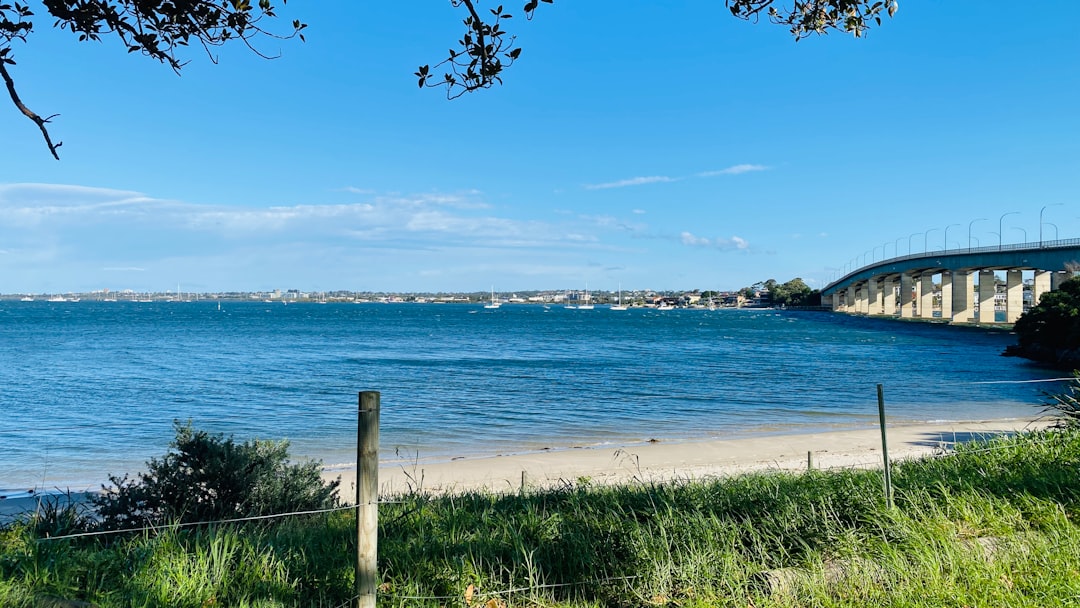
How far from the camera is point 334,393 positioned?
30312mm

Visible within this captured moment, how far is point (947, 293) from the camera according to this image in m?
98.9

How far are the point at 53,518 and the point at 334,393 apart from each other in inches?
986

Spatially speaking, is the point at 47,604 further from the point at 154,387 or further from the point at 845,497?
the point at 154,387

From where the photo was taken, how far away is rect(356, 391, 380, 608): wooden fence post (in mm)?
3785

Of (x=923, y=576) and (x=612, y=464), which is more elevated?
(x=923, y=576)

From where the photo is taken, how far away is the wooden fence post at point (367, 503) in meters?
3.79

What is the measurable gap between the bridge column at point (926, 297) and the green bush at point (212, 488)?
113808 millimetres

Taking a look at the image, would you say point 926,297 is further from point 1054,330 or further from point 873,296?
point 1054,330

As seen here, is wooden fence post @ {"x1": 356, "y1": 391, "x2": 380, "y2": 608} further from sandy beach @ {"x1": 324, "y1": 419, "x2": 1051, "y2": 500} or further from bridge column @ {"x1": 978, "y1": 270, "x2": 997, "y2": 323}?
bridge column @ {"x1": 978, "y1": 270, "x2": 997, "y2": 323}

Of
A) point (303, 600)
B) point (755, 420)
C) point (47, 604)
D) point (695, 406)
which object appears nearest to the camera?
point (47, 604)

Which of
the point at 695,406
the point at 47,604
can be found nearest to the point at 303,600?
the point at 47,604

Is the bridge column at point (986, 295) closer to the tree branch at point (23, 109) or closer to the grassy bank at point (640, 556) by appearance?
the grassy bank at point (640, 556)

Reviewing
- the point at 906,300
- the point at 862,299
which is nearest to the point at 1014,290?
the point at 906,300

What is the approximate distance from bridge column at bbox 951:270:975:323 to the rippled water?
117ft
